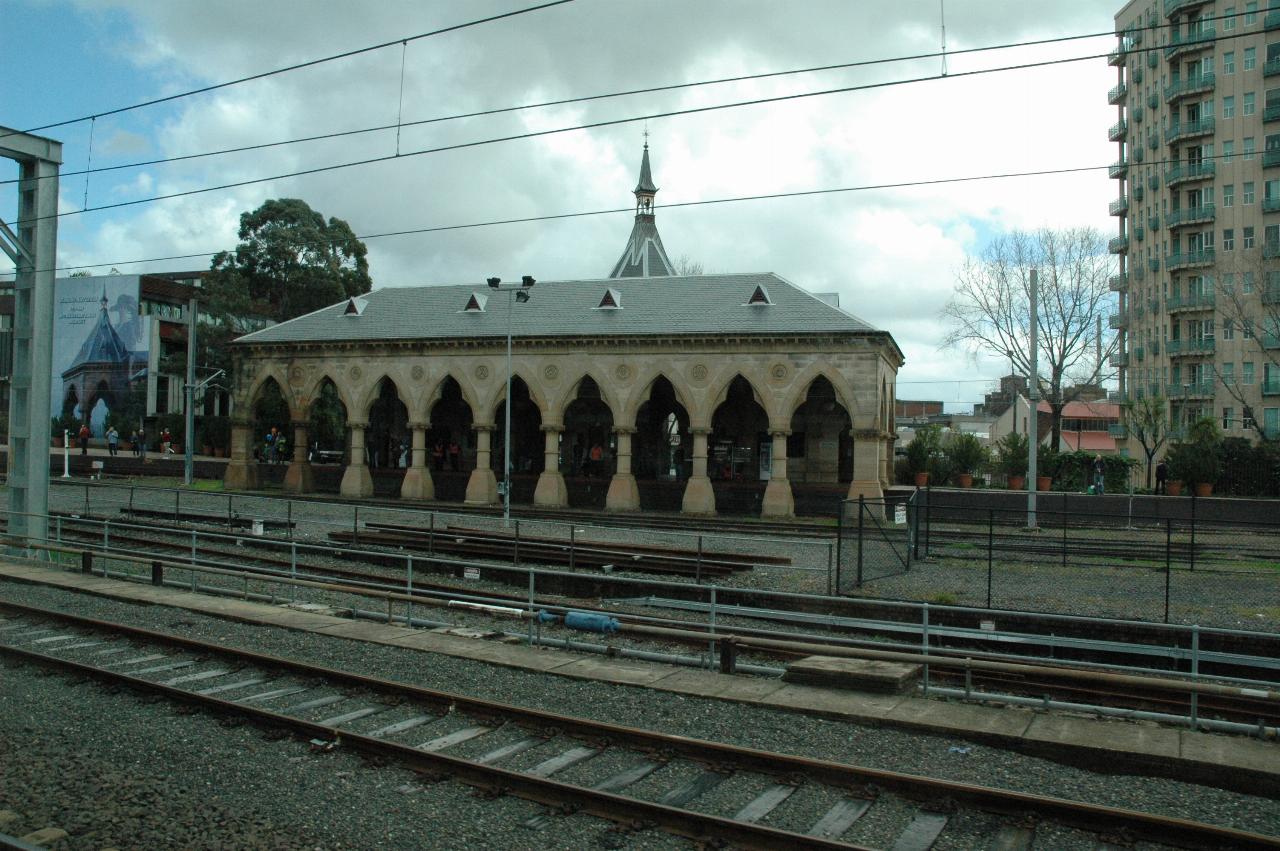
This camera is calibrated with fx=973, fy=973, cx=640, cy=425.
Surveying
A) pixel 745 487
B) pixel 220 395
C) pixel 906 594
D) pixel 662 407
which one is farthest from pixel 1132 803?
pixel 220 395

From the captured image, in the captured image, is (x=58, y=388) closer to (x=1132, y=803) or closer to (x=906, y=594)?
(x=906, y=594)

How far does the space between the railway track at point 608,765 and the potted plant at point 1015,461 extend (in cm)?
3428

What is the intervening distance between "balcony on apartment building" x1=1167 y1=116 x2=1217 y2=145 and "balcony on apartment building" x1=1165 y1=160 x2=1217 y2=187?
1.76m

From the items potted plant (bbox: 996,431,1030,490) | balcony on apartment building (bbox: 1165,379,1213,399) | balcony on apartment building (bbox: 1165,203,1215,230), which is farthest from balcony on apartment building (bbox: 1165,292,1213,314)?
potted plant (bbox: 996,431,1030,490)

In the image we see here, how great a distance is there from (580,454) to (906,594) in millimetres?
26980

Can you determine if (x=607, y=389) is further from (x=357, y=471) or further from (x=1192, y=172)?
(x=1192, y=172)

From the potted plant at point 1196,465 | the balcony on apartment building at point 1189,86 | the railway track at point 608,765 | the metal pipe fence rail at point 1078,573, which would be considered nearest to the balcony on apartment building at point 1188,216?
the balcony on apartment building at point 1189,86

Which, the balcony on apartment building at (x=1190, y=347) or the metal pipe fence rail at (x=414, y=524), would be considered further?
the balcony on apartment building at (x=1190, y=347)

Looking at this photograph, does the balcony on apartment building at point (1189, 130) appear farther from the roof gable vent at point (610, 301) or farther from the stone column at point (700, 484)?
the stone column at point (700, 484)

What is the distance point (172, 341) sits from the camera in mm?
63281

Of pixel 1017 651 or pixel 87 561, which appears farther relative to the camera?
pixel 87 561

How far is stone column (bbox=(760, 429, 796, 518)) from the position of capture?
35125mm

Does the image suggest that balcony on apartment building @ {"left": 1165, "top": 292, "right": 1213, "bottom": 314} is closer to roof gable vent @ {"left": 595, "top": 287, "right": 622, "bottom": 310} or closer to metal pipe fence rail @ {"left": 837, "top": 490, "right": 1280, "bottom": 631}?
metal pipe fence rail @ {"left": 837, "top": 490, "right": 1280, "bottom": 631}

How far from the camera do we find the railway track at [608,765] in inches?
277
